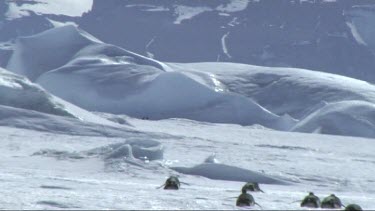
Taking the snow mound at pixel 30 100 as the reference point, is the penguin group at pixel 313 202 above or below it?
below

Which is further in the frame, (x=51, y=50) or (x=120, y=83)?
(x=51, y=50)

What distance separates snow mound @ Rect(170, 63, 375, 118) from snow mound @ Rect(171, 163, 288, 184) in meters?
47.2

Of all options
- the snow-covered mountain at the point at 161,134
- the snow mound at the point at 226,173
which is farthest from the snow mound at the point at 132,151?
the snow mound at the point at 226,173

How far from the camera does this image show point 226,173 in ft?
66.8

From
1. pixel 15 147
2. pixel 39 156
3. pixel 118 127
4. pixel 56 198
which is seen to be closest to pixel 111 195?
pixel 56 198

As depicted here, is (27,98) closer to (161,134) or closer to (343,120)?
(161,134)

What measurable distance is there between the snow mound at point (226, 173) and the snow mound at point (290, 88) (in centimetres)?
4723

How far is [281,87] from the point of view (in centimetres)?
7288

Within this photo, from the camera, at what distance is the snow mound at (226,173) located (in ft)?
66.3

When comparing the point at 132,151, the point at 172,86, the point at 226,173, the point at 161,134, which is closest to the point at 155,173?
the point at 226,173

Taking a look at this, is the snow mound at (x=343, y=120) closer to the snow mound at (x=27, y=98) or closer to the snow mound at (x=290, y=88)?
the snow mound at (x=290, y=88)

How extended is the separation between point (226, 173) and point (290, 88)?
171 feet

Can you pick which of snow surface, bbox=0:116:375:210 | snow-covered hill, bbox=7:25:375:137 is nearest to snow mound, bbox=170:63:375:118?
snow-covered hill, bbox=7:25:375:137

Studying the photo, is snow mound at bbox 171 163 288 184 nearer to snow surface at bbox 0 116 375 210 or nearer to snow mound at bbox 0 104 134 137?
snow surface at bbox 0 116 375 210
